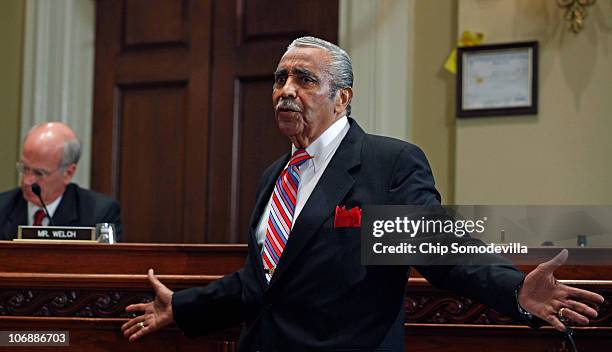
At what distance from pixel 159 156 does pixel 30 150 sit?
836 millimetres

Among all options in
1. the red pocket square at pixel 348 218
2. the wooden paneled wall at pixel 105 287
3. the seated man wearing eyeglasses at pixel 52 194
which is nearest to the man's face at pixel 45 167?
the seated man wearing eyeglasses at pixel 52 194

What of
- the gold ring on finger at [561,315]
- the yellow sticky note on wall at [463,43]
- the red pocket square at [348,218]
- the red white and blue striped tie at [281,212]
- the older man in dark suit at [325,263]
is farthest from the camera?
the yellow sticky note on wall at [463,43]

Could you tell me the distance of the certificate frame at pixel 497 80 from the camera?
153 inches

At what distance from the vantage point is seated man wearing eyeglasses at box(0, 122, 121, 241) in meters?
3.88

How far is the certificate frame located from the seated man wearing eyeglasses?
57.9 inches

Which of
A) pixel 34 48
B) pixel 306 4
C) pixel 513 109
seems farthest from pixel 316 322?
pixel 34 48

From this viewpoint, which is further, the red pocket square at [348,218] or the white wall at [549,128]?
the white wall at [549,128]

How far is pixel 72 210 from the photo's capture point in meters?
3.92

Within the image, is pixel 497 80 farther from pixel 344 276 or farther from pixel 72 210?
pixel 344 276

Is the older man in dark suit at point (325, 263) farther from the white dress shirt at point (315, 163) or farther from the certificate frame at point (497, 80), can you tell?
the certificate frame at point (497, 80)

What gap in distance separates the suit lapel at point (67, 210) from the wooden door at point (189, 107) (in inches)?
30.6

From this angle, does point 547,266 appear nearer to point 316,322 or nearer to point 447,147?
point 316,322

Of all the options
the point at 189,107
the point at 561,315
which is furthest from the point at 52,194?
the point at 561,315

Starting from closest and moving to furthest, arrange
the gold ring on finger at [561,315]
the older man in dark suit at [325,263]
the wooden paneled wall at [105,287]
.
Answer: the gold ring on finger at [561,315] < the older man in dark suit at [325,263] < the wooden paneled wall at [105,287]
